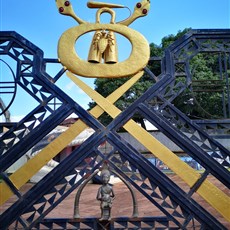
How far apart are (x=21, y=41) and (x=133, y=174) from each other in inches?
98.6

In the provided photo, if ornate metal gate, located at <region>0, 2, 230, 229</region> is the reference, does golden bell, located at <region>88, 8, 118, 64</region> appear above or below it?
above

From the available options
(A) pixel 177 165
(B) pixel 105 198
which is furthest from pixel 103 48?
(B) pixel 105 198

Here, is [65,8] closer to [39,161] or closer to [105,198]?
[39,161]

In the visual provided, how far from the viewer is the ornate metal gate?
137 inches

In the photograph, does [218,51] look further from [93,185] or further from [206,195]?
[93,185]

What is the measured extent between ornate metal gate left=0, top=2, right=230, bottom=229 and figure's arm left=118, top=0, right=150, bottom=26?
68 centimetres

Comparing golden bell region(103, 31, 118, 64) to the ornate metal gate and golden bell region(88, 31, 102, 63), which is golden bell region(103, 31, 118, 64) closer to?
golden bell region(88, 31, 102, 63)

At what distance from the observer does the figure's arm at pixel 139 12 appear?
4.15m

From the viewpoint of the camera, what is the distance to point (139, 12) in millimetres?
4156

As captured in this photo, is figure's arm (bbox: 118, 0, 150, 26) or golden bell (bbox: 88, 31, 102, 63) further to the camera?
figure's arm (bbox: 118, 0, 150, 26)

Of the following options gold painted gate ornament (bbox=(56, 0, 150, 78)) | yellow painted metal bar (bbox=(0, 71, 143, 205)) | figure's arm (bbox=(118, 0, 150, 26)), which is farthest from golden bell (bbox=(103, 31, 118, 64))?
yellow painted metal bar (bbox=(0, 71, 143, 205))

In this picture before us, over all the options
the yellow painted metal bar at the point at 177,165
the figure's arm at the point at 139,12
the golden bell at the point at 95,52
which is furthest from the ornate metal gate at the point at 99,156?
the figure's arm at the point at 139,12

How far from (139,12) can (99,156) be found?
2.26 m

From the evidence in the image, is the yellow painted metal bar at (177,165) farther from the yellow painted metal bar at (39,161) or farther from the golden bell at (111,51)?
the golden bell at (111,51)
